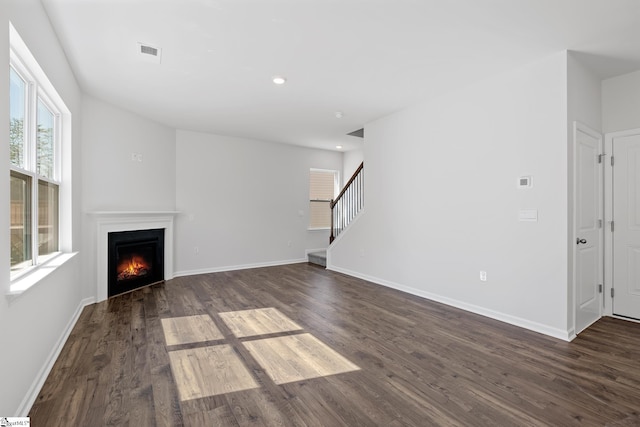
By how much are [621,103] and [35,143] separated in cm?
589

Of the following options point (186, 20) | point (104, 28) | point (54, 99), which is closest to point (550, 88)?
point (186, 20)

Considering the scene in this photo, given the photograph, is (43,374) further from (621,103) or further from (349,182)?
(621,103)

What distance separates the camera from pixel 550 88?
3152 millimetres

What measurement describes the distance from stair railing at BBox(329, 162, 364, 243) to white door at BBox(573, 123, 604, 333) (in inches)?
134

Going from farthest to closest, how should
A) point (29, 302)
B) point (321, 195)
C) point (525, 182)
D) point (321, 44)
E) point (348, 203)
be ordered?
point (321, 195)
point (348, 203)
point (525, 182)
point (321, 44)
point (29, 302)

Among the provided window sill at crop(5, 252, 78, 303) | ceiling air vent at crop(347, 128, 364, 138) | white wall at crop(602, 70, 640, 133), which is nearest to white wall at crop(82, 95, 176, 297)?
window sill at crop(5, 252, 78, 303)

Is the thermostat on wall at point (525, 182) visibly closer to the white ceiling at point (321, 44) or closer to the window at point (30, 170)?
the white ceiling at point (321, 44)

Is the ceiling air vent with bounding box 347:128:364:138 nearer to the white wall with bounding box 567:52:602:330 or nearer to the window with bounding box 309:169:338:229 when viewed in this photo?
the window with bounding box 309:169:338:229

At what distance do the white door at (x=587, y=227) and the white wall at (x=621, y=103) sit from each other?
239 mm

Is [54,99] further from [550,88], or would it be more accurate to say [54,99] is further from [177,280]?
[550,88]

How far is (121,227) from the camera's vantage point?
4.73 m

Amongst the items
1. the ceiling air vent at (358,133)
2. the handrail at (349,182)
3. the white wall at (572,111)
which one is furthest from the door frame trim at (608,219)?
the ceiling air vent at (358,133)

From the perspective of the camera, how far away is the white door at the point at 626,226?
3477 mm

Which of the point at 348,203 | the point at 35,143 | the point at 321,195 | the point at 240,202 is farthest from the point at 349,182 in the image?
the point at 35,143
